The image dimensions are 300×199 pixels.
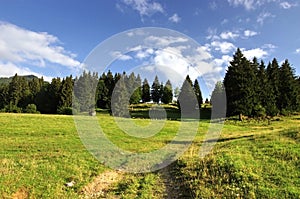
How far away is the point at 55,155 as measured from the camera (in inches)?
829

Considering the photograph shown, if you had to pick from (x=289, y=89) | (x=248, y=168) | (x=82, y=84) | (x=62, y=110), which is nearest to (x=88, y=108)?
(x=62, y=110)

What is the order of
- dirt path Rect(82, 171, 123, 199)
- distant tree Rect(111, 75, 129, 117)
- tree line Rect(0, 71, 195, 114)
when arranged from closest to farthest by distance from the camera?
dirt path Rect(82, 171, 123, 199)
distant tree Rect(111, 75, 129, 117)
tree line Rect(0, 71, 195, 114)

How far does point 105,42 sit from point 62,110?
66.4 metres

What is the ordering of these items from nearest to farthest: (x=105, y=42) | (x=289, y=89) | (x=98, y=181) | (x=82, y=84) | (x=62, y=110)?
(x=98, y=181) < (x=105, y=42) < (x=289, y=89) < (x=62, y=110) < (x=82, y=84)

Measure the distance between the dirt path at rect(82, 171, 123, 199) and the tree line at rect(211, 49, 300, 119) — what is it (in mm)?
37956

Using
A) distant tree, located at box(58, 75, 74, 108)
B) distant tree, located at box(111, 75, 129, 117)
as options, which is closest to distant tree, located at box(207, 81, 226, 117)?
distant tree, located at box(111, 75, 129, 117)

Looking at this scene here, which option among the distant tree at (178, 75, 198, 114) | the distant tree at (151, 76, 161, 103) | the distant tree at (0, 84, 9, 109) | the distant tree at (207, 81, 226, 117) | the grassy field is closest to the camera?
the grassy field

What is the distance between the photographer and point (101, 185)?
15383mm

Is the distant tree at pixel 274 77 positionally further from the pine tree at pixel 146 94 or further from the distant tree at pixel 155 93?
the pine tree at pixel 146 94

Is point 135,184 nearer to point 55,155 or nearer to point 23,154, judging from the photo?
point 55,155

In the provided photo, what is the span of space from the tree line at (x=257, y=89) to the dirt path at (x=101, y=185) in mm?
37956

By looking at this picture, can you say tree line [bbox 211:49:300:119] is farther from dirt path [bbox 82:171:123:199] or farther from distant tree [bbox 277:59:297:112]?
dirt path [bbox 82:171:123:199]

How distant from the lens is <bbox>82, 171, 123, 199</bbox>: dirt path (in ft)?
45.9

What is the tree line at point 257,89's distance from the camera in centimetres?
6078
